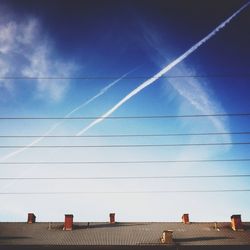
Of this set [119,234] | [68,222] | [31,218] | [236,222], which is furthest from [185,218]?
[31,218]

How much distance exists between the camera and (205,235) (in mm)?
25219

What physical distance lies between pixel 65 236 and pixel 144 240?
6284 mm

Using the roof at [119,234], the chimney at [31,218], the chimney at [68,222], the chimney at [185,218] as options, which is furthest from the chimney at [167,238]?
the chimney at [31,218]

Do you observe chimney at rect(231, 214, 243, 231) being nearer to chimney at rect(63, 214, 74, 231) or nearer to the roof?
the roof

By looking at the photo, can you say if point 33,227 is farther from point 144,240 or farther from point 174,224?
point 174,224

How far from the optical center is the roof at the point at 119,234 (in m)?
23.8

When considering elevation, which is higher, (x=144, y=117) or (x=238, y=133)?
(x=144, y=117)

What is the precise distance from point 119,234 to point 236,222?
1034 cm

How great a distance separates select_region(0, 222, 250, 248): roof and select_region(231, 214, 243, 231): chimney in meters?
0.45

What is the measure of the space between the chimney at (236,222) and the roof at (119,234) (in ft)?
1.47

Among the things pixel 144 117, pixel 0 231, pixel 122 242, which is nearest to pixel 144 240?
pixel 122 242

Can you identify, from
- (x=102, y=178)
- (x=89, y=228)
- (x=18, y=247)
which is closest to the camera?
(x=102, y=178)

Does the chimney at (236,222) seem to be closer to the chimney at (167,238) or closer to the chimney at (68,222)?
the chimney at (167,238)

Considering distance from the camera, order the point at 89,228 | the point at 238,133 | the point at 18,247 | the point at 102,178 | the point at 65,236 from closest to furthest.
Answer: the point at 238,133 → the point at 102,178 → the point at 18,247 → the point at 65,236 → the point at 89,228
